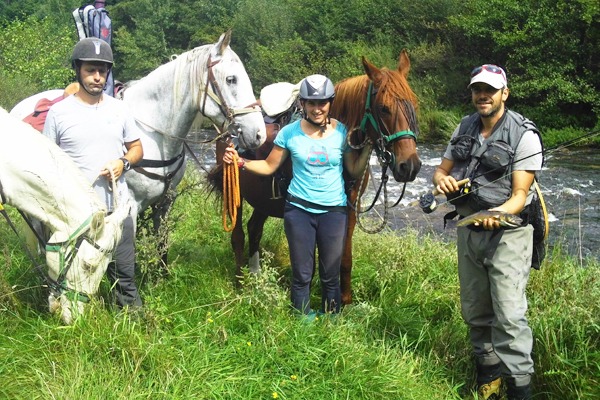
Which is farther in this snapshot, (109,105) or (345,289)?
(345,289)

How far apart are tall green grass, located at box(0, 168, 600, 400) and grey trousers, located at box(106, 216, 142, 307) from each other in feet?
0.44

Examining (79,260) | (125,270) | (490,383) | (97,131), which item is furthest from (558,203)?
(79,260)

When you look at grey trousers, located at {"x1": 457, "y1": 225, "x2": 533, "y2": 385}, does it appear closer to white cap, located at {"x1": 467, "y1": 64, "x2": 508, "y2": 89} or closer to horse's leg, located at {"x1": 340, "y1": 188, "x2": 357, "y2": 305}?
white cap, located at {"x1": 467, "y1": 64, "x2": 508, "y2": 89}

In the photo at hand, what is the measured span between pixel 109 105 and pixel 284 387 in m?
2.07

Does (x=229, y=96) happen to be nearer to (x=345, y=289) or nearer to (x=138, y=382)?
(x=345, y=289)

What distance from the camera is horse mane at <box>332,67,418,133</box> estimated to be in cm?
412

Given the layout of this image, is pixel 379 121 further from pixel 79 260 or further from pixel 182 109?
pixel 79 260

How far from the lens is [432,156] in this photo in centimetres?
1608

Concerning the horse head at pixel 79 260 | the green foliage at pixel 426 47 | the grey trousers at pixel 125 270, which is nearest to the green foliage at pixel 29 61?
the green foliage at pixel 426 47

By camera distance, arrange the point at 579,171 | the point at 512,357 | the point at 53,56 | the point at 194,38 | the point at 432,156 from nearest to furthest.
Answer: the point at 512,357, the point at 579,171, the point at 432,156, the point at 53,56, the point at 194,38

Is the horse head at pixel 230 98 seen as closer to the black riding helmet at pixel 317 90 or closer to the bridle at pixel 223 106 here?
the bridle at pixel 223 106

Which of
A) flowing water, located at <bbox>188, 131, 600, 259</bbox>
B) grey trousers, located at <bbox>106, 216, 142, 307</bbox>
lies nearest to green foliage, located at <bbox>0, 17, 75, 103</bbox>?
flowing water, located at <bbox>188, 131, 600, 259</bbox>

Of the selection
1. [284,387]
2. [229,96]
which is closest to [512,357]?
[284,387]

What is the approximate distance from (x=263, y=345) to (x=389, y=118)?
1.74m
